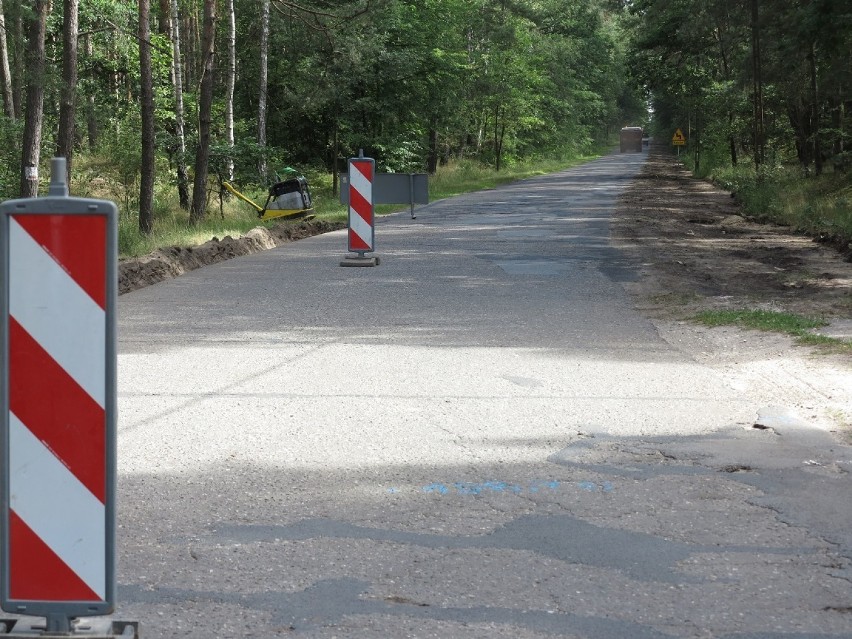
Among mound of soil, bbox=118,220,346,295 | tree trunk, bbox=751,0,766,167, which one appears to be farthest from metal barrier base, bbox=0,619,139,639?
tree trunk, bbox=751,0,766,167

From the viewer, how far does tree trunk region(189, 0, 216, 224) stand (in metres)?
26.6

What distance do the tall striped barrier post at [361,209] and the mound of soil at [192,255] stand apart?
2.18m

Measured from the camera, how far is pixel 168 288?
13.8 m

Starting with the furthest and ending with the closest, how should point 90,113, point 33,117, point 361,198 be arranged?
point 90,113, point 33,117, point 361,198

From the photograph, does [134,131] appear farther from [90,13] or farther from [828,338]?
[828,338]

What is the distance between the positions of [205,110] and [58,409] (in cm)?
2447

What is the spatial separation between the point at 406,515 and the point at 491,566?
71cm

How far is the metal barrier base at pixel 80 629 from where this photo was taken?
3326 millimetres

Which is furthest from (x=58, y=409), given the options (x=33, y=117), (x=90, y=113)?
(x=90, y=113)

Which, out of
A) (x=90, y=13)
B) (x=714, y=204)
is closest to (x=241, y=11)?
(x=90, y=13)

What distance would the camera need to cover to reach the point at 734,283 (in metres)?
14.4

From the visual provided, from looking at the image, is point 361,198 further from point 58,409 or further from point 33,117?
point 58,409

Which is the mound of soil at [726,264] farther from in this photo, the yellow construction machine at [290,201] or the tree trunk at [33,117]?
the tree trunk at [33,117]

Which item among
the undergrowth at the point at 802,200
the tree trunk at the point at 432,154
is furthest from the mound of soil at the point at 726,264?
the tree trunk at the point at 432,154
